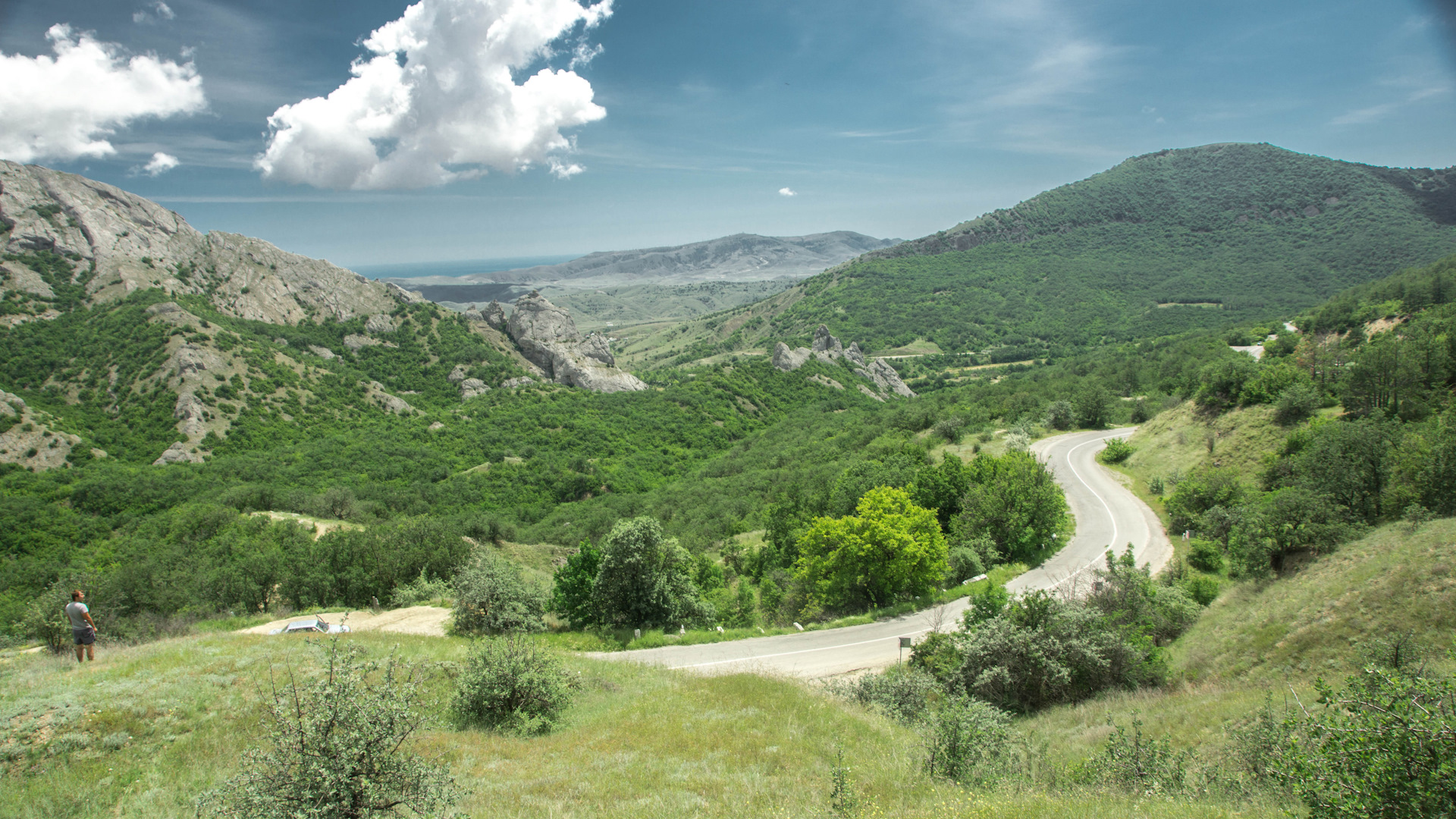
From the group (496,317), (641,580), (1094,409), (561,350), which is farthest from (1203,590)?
(496,317)

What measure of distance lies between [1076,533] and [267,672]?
38.3 metres

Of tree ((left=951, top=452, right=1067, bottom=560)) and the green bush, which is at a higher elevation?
the green bush

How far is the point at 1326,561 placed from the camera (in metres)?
19.8

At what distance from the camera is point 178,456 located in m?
59.4

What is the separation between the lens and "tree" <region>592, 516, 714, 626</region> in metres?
23.7

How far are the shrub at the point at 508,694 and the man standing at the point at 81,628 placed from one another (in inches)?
394

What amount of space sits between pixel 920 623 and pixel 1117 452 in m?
32.7

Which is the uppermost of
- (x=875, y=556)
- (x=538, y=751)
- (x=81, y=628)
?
(x=81, y=628)

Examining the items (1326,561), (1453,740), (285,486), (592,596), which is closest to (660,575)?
(592,596)

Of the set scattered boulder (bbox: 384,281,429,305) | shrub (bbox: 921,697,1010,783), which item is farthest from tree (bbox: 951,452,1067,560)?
scattered boulder (bbox: 384,281,429,305)

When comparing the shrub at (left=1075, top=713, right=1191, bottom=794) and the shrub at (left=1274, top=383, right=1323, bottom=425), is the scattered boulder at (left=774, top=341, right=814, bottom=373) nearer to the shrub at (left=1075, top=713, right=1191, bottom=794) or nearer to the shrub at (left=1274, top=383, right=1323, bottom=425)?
the shrub at (left=1274, top=383, right=1323, bottom=425)

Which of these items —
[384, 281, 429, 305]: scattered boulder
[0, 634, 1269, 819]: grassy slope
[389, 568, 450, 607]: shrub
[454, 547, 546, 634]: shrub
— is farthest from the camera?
[384, 281, 429, 305]: scattered boulder

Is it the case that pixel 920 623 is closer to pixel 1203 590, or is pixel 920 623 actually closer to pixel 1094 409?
pixel 1203 590

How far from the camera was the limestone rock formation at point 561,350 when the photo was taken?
4434 inches
